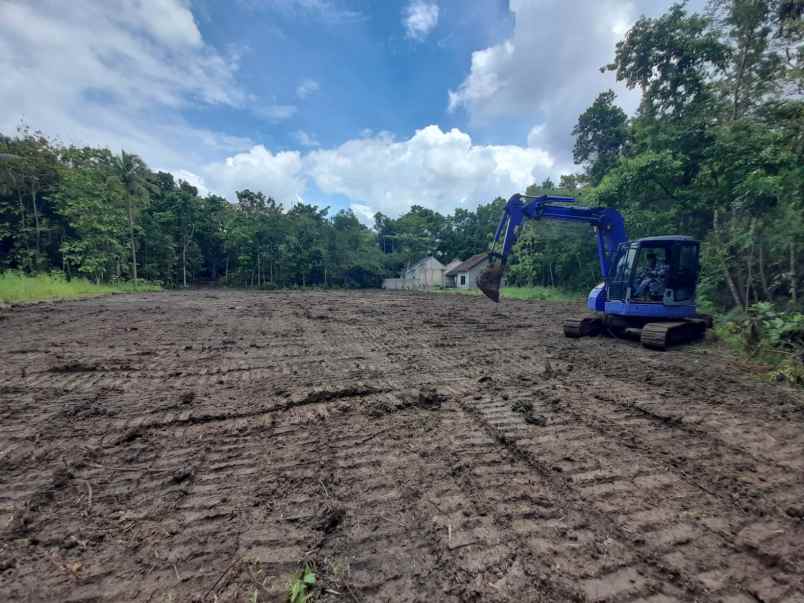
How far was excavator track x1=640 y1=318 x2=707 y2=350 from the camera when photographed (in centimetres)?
642

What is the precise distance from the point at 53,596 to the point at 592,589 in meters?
2.42

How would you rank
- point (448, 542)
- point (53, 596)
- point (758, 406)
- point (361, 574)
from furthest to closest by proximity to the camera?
point (758, 406) → point (448, 542) → point (361, 574) → point (53, 596)

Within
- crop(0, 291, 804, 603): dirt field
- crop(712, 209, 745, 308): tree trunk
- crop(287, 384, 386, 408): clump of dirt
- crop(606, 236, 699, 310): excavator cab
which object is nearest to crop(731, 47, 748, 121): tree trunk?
crop(712, 209, 745, 308): tree trunk

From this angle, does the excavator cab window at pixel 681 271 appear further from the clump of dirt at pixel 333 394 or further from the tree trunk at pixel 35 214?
the tree trunk at pixel 35 214

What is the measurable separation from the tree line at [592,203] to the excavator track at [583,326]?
4.65 meters

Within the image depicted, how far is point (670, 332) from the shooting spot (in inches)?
261

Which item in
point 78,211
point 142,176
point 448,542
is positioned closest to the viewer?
point 448,542

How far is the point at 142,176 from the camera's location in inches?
1075

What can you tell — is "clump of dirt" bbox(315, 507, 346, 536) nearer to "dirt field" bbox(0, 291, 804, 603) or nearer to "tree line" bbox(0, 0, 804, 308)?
"dirt field" bbox(0, 291, 804, 603)

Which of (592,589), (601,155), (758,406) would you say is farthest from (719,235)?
(601,155)

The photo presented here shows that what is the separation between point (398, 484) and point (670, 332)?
6.81 m

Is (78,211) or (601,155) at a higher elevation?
(601,155)

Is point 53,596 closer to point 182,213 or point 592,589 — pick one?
point 592,589

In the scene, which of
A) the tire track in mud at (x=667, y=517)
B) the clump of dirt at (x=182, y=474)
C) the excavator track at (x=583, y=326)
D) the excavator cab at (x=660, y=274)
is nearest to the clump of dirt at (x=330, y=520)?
the clump of dirt at (x=182, y=474)
